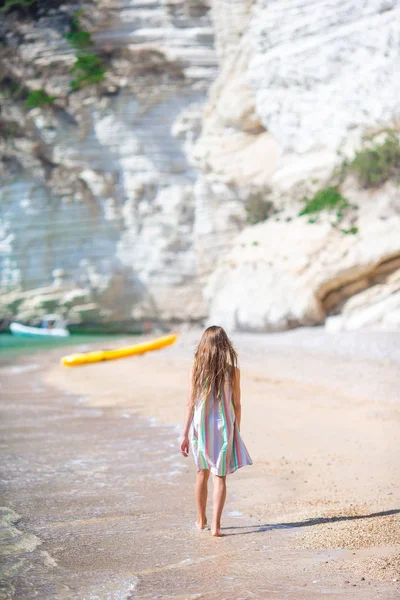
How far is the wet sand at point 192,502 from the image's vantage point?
10.2ft

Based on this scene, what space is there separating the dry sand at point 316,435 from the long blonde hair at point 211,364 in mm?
861

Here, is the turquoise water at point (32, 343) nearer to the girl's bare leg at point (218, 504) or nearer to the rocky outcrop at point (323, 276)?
the rocky outcrop at point (323, 276)

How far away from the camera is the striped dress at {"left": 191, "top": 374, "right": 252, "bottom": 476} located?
12.5ft

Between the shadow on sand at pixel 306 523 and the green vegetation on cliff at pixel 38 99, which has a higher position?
the shadow on sand at pixel 306 523

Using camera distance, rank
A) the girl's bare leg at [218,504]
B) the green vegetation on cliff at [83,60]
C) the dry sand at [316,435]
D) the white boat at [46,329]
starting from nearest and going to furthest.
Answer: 1. the dry sand at [316,435]
2. the girl's bare leg at [218,504]
3. the white boat at [46,329]
4. the green vegetation on cliff at [83,60]

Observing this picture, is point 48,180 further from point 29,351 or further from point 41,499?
point 41,499

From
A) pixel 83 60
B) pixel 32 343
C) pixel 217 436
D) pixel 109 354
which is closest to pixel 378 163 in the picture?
pixel 109 354

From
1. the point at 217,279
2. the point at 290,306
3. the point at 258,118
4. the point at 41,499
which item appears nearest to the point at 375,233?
the point at 290,306

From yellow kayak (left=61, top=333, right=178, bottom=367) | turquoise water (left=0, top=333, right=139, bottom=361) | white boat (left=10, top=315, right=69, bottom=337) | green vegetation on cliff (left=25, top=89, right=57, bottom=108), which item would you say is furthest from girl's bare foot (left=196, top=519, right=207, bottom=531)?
green vegetation on cliff (left=25, top=89, right=57, bottom=108)

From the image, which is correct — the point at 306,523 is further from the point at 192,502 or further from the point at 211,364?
Answer: the point at 211,364

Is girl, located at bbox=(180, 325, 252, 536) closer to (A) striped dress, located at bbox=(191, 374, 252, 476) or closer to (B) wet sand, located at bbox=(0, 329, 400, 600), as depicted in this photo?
(A) striped dress, located at bbox=(191, 374, 252, 476)

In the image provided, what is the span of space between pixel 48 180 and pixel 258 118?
8516 millimetres

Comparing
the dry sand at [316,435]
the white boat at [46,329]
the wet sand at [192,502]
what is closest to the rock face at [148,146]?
the white boat at [46,329]

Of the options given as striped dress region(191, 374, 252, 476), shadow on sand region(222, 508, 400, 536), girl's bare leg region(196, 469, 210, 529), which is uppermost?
striped dress region(191, 374, 252, 476)
